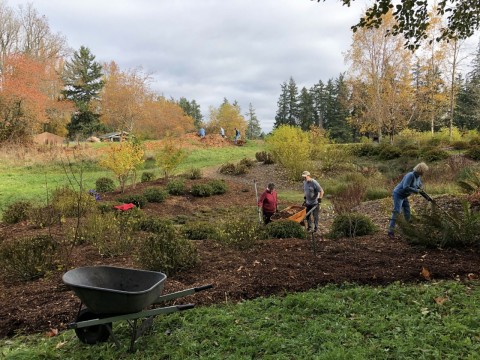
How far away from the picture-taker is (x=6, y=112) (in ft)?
92.4

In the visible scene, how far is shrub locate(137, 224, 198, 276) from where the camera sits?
16.4 ft

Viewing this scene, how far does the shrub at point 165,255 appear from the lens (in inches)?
196

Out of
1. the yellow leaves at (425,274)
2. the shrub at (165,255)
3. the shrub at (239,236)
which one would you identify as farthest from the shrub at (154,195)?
the yellow leaves at (425,274)

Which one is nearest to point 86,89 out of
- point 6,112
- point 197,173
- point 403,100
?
point 6,112

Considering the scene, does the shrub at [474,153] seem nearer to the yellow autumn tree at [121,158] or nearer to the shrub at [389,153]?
the shrub at [389,153]

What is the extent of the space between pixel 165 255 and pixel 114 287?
1365 millimetres

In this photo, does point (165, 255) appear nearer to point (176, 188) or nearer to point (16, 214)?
point (16, 214)

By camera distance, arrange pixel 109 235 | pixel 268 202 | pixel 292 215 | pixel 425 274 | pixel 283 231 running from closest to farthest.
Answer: pixel 425 274, pixel 109 235, pixel 283 231, pixel 268 202, pixel 292 215

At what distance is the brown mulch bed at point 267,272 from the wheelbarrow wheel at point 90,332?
56cm

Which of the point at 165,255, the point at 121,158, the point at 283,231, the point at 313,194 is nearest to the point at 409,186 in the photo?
the point at 313,194

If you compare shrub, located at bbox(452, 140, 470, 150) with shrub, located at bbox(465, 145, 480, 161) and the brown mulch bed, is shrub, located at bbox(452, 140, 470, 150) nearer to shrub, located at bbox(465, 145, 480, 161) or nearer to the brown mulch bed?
shrub, located at bbox(465, 145, 480, 161)

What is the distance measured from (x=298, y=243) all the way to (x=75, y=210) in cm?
657

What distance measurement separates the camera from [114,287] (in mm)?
3648

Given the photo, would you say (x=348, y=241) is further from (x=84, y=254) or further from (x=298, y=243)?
(x=84, y=254)
